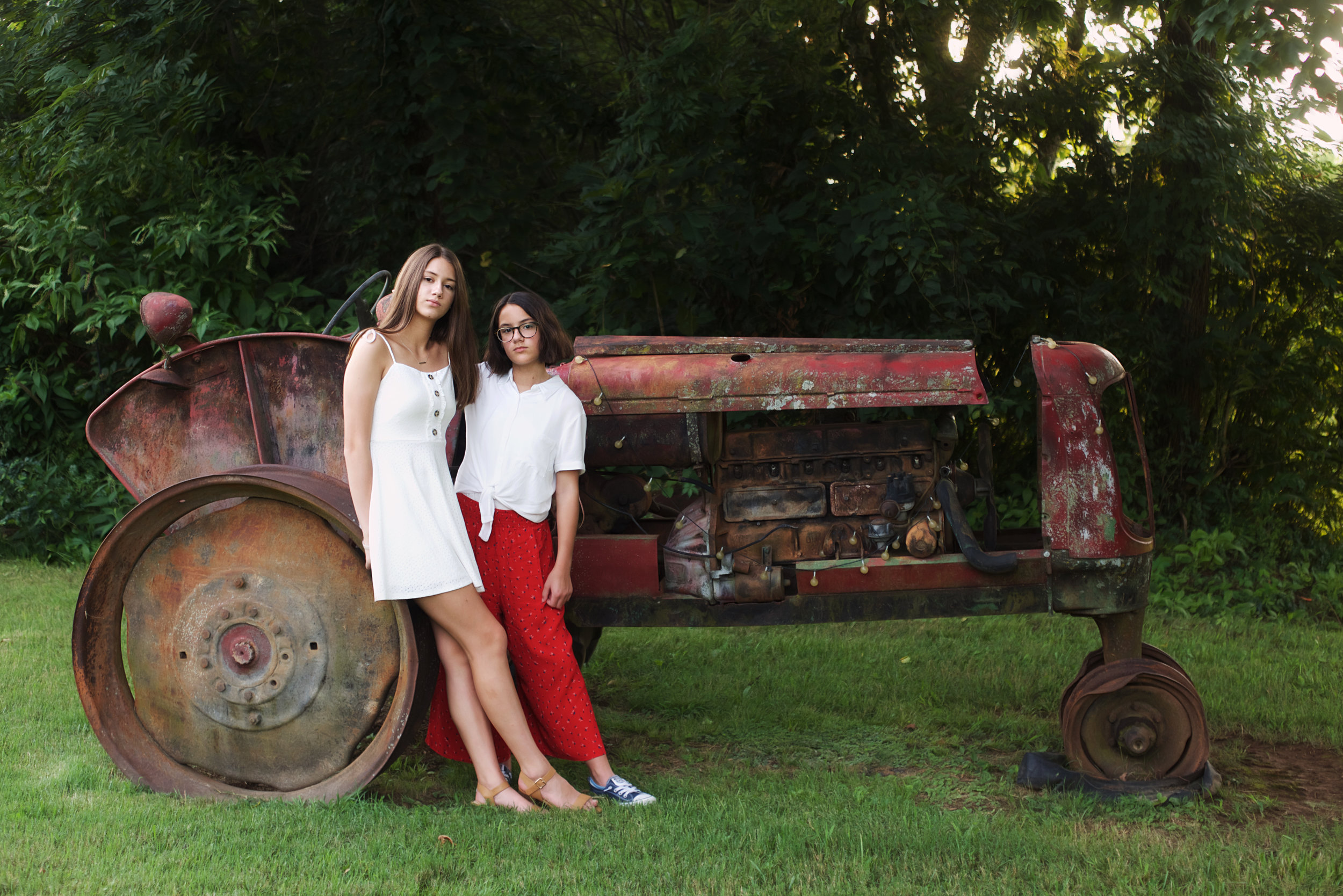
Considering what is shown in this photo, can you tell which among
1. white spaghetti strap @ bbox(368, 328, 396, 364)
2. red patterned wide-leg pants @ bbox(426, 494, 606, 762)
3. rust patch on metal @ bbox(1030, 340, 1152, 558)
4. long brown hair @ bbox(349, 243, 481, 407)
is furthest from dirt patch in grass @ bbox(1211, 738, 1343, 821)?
white spaghetti strap @ bbox(368, 328, 396, 364)

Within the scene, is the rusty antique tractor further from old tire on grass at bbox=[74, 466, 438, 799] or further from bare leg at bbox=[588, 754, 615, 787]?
bare leg at bbox=[588, 754, 615, 787]

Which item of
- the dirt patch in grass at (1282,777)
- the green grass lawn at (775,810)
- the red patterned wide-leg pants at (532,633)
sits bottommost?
the dirt patch in grass at (1282,777)

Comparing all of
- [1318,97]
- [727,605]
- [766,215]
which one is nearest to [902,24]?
[766,215]

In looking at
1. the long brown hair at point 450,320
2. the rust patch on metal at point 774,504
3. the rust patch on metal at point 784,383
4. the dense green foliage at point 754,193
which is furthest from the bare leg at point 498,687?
the dense green foliage at point 754,193

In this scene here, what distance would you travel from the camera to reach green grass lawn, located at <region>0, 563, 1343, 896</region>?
3059mm

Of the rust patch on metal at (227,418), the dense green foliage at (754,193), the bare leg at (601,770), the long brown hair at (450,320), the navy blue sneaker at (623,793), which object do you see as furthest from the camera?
the dense green foliage at (754,193)

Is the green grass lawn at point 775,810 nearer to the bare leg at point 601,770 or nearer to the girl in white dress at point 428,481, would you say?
the bare leg at point 601,770

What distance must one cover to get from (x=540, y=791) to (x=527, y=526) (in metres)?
0.88

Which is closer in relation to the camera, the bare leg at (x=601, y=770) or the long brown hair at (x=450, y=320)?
the long brown hair at (x=450, y=320)

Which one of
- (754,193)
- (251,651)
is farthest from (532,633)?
(754,193)

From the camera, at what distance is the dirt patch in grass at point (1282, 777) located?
3.73m

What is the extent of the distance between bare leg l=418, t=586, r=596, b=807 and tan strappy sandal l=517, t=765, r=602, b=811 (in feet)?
0.04

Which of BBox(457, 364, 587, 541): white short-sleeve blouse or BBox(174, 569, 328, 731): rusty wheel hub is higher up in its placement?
BBox(457, 364, 587, 541): white short-sleeve blouse

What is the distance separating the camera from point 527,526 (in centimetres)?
375
